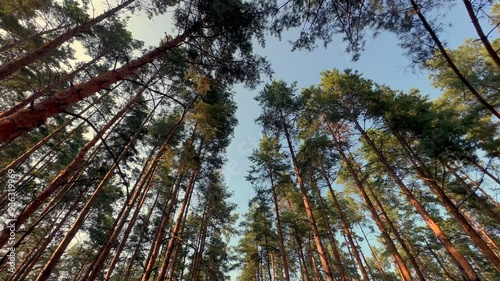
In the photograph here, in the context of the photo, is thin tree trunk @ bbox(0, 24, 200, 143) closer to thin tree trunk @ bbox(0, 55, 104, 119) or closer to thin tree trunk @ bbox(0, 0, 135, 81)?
thin tree trunk @ bbox(0, 55, 104, 119)

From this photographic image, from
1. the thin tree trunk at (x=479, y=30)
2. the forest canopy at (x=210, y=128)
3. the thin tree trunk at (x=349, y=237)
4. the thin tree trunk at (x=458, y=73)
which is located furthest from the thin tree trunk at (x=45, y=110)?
the thin tree trunk at (x=349, y=237)

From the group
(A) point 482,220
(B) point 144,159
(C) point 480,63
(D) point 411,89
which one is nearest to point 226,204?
(B) point 144,159

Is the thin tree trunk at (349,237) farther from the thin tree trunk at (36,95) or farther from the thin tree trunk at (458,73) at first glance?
the thin tree trunk at (36,95)

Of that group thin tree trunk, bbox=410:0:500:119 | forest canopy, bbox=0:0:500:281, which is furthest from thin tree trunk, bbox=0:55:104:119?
thin tree trunk, bbox=410:0:500:119

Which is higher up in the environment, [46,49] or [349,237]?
[46,49]

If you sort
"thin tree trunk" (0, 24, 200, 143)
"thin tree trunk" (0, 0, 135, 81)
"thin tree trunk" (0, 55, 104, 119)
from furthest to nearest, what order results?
1. "thin tree trunk" (0, 0, 135, 81)
2. "thin tree trunk" (0, 55, 104, 119)
3. "thin tree trunk" (0, 24, 200, 143)

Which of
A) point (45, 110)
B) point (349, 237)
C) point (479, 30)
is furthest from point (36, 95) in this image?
point (349, 237)

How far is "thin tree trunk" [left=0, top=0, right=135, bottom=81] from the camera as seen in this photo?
20.3 ft

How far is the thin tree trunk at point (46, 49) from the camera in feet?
20.3

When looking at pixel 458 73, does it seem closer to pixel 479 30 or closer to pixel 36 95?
pixel 479 30

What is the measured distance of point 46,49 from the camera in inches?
313

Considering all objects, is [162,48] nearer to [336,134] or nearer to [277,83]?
[277,83]

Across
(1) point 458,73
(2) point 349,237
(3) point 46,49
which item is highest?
(3) point 46,49

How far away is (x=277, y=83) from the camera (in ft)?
50.6
